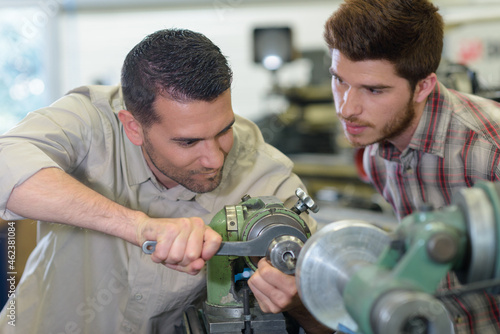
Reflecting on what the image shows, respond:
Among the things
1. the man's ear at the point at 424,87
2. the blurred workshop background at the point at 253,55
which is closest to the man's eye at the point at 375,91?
the man's ear at the point at 424,87

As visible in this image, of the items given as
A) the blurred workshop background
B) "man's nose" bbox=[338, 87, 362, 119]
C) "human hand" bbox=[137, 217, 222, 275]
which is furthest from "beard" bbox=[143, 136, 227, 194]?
the blurred workshop background

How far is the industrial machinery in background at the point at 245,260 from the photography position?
43.2 inches

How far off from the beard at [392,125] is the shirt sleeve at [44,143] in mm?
865

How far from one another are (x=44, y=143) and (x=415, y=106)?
120 cm

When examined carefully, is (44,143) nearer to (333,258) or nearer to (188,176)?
(188,176)

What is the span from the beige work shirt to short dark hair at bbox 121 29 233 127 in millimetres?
188

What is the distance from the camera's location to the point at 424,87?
1671mm

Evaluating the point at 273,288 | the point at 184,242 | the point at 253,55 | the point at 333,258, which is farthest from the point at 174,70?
the point at 253,55

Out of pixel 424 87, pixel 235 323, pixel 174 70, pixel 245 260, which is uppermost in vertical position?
pixel 174 70

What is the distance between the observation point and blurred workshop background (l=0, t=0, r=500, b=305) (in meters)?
4.26

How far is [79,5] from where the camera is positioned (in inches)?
215

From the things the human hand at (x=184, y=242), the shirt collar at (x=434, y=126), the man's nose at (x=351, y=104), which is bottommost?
the human hand at (x=184, y=242)

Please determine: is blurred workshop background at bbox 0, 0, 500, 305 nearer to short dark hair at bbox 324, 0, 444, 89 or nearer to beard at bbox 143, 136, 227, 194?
short dark hair at bbox 324, 0, 444, 89

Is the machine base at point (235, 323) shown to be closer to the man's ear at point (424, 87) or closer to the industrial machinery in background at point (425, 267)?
the industrial machinery in background at point (425, 267)
